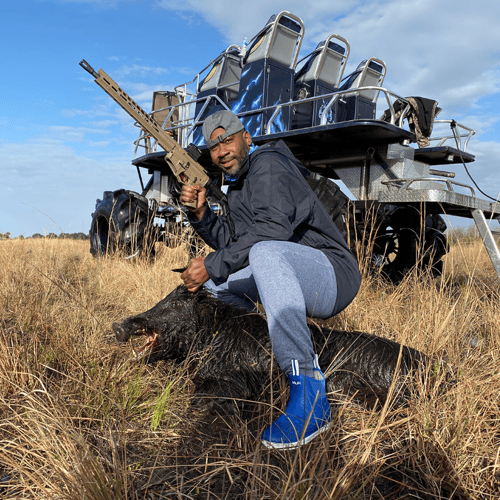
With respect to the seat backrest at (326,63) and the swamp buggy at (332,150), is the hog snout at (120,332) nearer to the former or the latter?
the swamp buggy at (332,150)

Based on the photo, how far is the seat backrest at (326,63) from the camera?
6992mm

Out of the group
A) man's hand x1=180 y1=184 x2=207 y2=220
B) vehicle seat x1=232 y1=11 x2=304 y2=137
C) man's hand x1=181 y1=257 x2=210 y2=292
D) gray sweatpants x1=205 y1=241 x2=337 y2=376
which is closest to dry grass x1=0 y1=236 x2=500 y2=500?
gray sweatpants x1=205 y1=241 x2=337 y2=376

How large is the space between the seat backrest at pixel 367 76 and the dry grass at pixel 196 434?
4889mm

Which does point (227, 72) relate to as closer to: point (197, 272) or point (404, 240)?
point (404, 240)

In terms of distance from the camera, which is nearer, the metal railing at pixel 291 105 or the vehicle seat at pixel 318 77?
the metal railing at pixel 291 105

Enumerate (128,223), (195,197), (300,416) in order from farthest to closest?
(128,223) → (195,197) → (300,416)

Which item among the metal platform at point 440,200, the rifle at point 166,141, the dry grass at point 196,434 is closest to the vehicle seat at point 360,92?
the metal platform at point 440,200

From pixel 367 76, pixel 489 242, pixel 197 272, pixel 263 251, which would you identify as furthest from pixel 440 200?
pixel 367 76

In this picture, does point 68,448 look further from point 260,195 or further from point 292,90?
point 292,90

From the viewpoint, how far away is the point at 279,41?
6.57 m

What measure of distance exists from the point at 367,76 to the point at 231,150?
5.39m

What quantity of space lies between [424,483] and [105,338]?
2194mm

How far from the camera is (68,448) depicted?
64.5 inches

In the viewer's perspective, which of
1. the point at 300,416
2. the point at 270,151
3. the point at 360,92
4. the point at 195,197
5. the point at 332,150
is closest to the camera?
the point at 300,416
